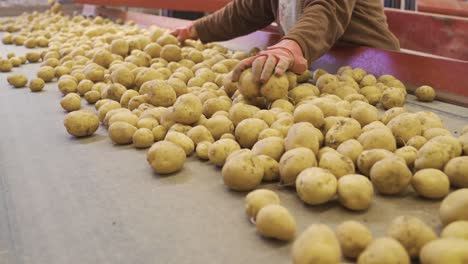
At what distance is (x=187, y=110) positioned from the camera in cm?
152

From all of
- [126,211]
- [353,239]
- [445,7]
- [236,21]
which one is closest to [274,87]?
[126,211]

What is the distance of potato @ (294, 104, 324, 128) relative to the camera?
4.56 ft

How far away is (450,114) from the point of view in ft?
5.58

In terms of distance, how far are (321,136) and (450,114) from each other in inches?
24.7

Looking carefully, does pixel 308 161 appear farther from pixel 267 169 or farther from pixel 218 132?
pixel 218 132

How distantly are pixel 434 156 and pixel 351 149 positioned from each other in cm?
20

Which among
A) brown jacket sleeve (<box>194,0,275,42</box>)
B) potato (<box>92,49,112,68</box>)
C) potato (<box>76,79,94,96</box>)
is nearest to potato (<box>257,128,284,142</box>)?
potato (<box>76,79,94,96</box>)

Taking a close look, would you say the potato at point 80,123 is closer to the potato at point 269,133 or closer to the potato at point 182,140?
the potato at point 182,140

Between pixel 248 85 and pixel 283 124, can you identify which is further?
pixel 248 85

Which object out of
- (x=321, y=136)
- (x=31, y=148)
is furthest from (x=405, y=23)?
(x=31, y=148)

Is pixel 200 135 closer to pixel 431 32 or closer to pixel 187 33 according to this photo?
pixel 187 33

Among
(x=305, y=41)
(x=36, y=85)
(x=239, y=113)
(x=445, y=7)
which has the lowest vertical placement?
(x=445, y=7)

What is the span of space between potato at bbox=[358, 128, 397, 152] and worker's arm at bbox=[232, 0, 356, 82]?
0.44 m

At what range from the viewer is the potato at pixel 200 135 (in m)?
1.45
